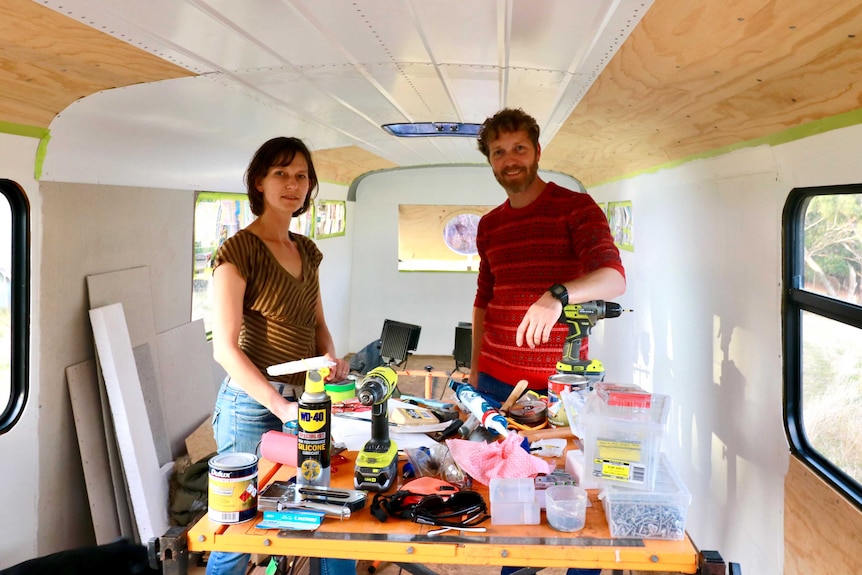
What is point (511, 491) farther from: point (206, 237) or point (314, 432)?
point (206, 237)

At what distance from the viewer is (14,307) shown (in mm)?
2801

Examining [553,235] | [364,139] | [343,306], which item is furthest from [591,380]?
[343,306]

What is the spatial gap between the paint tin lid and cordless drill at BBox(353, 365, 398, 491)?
307 millimetres

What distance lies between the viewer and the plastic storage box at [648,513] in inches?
60.1

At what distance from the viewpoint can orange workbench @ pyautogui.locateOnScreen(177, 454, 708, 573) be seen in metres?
1.46

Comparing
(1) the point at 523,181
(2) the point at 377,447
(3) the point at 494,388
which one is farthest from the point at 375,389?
(1) the point at 523,181

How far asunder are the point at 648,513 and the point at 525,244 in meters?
1.28

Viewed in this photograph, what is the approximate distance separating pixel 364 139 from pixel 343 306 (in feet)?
13.5

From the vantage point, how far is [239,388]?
2.23m

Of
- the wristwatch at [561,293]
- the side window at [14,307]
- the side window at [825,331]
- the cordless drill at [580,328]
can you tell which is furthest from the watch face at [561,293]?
the side window at [14,307]

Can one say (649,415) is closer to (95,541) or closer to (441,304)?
(95,541)

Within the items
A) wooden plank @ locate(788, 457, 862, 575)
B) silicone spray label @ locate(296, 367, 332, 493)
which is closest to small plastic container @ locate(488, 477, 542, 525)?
silicone spray label @ locate(296, 367, 332, 493)

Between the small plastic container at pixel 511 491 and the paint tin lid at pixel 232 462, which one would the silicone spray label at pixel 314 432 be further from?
the small plastic container at pixel 511 491

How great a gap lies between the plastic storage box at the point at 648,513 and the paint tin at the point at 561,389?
26.0 inches
